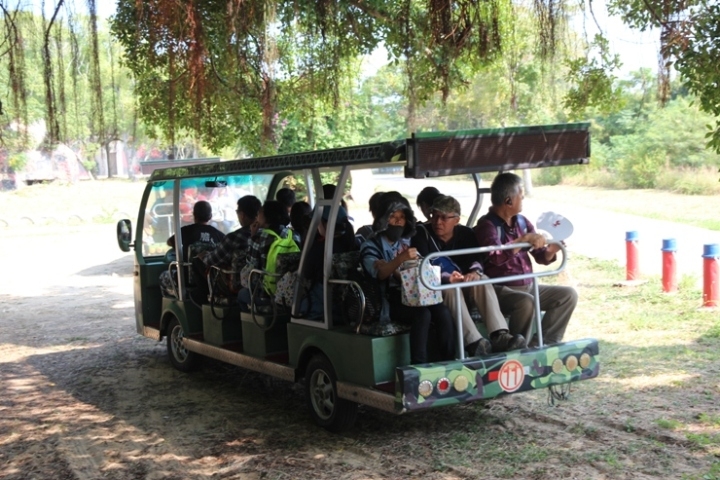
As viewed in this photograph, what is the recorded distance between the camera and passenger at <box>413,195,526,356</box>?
19.5ft

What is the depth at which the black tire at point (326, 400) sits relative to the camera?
6383 mm

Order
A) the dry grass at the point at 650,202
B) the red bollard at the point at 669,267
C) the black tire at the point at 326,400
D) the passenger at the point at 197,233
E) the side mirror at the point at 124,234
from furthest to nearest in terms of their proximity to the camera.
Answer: the dry grass at the point at 650,202
the red bollard at the point at 669,267
the side mirror at the point at 124,234
the passenger at the point at 197,233
the black tire at the point at 326,400

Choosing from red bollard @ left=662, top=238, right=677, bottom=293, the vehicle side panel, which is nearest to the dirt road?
the vehicle side panel

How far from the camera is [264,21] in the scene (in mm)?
5688

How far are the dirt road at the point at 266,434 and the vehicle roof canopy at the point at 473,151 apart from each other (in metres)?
1.86

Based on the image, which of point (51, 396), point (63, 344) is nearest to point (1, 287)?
point (63, 344)

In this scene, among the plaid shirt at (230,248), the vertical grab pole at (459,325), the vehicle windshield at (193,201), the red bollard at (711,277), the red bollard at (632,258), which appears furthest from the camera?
the red bollard at (632,258)

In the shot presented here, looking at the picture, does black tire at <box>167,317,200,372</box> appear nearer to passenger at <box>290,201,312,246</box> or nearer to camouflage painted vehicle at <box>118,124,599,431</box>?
camouflage painted vehicle at <box>118,124,599,431</box>

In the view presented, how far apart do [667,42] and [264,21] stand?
8.02 feet

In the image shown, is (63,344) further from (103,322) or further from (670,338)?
(670,338)

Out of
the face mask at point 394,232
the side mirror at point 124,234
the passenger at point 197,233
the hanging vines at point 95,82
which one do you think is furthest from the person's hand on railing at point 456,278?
the side mirror at point 124,234

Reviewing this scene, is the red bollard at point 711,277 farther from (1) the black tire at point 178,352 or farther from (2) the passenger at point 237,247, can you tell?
(1) the black tire at point 178,352

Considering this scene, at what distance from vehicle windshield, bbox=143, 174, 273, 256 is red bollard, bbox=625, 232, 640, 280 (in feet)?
20.1

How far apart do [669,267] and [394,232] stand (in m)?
6.75
